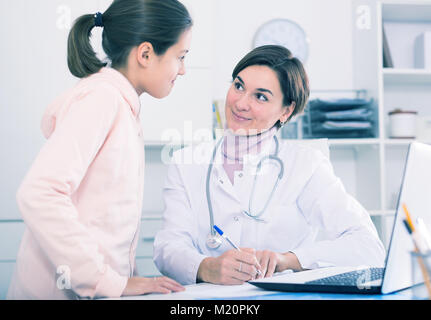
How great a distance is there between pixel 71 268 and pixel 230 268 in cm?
28

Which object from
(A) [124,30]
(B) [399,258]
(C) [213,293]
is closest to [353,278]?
(B) [399,258]

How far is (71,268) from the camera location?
53 cm

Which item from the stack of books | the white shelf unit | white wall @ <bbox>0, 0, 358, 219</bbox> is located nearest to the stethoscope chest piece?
white wall @ <bbox>0, 0, 358, 219</bbox>

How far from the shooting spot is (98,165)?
2.01ft

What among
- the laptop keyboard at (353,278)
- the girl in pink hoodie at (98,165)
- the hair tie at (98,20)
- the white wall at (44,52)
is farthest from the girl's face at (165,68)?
the laptop keyboard at (353,278)

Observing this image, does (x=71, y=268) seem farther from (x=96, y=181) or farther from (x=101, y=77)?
(x=101, y=77)

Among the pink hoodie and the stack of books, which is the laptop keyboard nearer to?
the pink hoodie

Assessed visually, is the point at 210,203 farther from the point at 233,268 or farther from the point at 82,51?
the point at 82,51

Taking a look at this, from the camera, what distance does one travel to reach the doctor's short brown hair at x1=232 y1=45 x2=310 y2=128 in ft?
3.52

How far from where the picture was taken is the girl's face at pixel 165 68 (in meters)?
0.73

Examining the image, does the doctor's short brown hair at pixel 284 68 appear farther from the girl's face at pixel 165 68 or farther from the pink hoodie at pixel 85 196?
the pink hoodie at pixel 85 196

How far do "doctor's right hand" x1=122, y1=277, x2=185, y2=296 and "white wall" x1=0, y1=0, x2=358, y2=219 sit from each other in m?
0.52

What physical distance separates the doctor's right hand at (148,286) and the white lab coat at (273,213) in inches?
10.6

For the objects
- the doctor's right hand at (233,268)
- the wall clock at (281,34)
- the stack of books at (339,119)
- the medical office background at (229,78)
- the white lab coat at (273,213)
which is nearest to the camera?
the doctor's right hand at (233,268)
